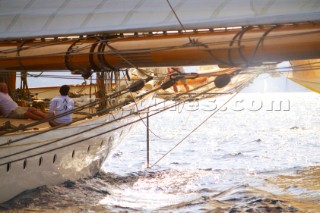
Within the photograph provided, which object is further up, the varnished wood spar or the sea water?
the varnished wood spar

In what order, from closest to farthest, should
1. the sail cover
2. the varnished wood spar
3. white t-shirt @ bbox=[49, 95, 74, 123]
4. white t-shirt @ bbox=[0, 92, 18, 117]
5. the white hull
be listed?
the varnished wood spar < the sail cover < the white hull < white t-shirt @ bbox=[49, 95, 74, 123] < white t-shirt @ bbox=[0, 92, 18, 117]

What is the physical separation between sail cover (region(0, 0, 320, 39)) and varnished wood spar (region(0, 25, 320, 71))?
0.43ft

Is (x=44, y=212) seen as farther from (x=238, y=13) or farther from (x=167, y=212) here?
(x=238, y=13)

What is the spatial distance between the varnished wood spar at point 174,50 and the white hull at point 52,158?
39.5 inches

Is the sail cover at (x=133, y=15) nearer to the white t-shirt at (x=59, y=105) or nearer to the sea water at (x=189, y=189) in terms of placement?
the white t-shirt at (x=59, y=105)

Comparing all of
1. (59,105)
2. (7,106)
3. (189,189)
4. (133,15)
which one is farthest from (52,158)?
(133,15)

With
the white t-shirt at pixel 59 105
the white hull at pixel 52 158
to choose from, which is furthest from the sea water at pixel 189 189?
the white t-shirt at pixel 59 105

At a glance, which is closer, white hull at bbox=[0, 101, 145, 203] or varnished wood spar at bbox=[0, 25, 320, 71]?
varnished wood spar at bbox=[0, 25, 320, 71]

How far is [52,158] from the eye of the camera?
36.6 feet

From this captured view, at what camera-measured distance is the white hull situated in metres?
9.76

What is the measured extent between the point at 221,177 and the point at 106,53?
26.9 feet

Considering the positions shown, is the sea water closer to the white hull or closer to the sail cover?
the white hull

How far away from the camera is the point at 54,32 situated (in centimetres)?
811

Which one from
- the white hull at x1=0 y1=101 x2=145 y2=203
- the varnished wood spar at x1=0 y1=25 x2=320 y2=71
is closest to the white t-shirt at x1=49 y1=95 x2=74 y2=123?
the white hull at x1=0 y1=101 x2=145 y2=203
